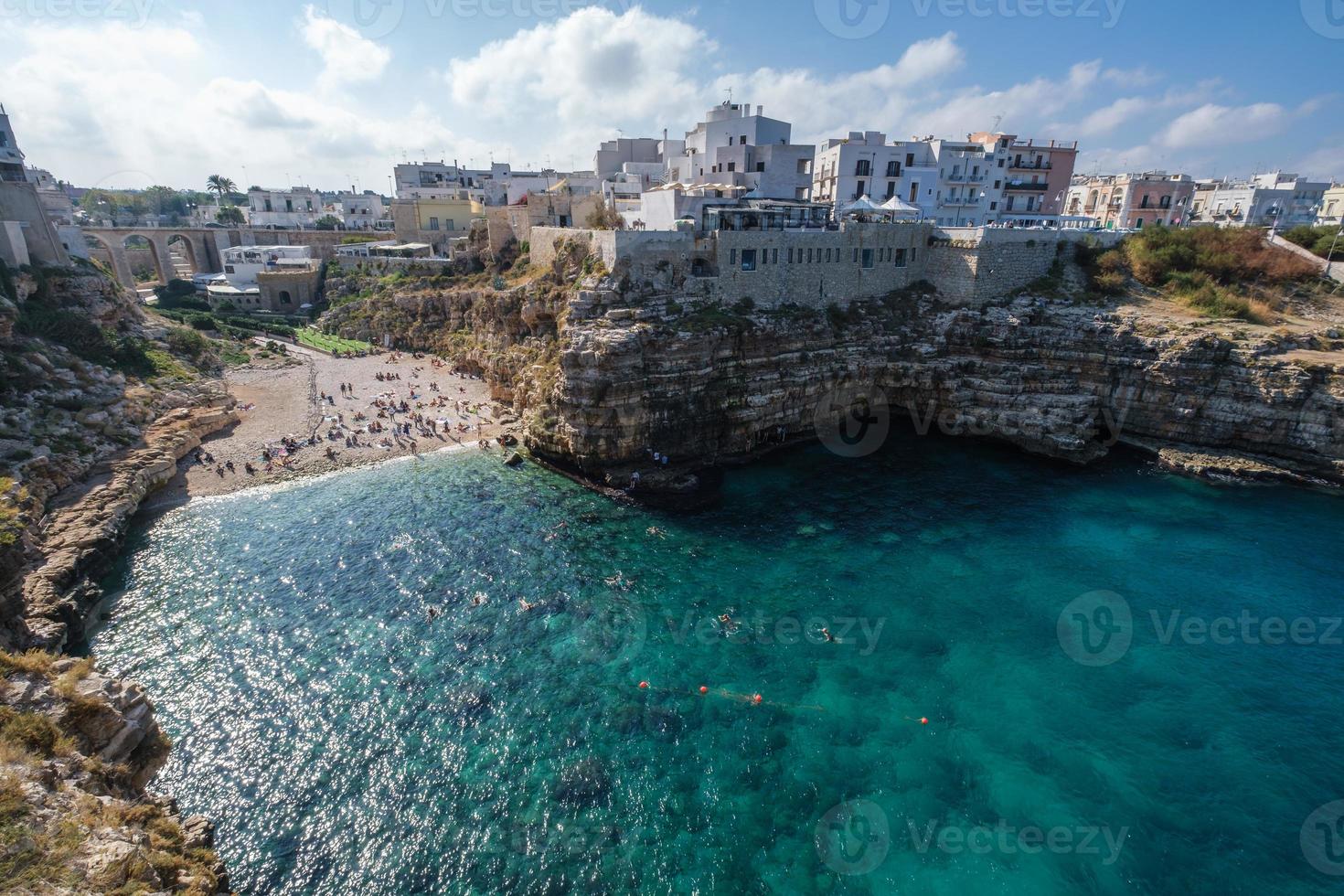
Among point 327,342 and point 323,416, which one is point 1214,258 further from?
point 327,342

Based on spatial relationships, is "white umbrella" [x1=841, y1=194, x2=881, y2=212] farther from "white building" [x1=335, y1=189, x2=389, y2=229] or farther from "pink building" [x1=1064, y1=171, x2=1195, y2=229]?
"white building" [x1=335, y1=189, x2=389, y2=229]

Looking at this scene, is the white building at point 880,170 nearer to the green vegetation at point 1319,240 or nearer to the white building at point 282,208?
the green vegetation at point 1319,240

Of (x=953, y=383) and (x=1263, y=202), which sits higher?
(x=1263, y=202)

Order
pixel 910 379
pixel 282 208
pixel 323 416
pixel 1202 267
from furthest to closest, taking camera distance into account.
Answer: pixel 282 208 < pixel 323 416 < pixel 1202 267 < pixel 910 379

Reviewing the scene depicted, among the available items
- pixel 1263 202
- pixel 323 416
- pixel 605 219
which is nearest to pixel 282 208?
pixel 323 416

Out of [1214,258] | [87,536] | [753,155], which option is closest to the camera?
[87,536]

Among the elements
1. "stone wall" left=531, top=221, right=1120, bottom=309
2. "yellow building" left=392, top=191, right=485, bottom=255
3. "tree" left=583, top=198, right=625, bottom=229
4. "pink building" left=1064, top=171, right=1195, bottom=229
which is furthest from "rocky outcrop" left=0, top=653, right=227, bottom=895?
"pink building" left=1064, top=171, right=1195, bottom=229

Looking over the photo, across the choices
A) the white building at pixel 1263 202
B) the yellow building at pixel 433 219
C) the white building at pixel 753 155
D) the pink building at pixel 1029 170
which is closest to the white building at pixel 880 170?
the white building at pixel 753 155
